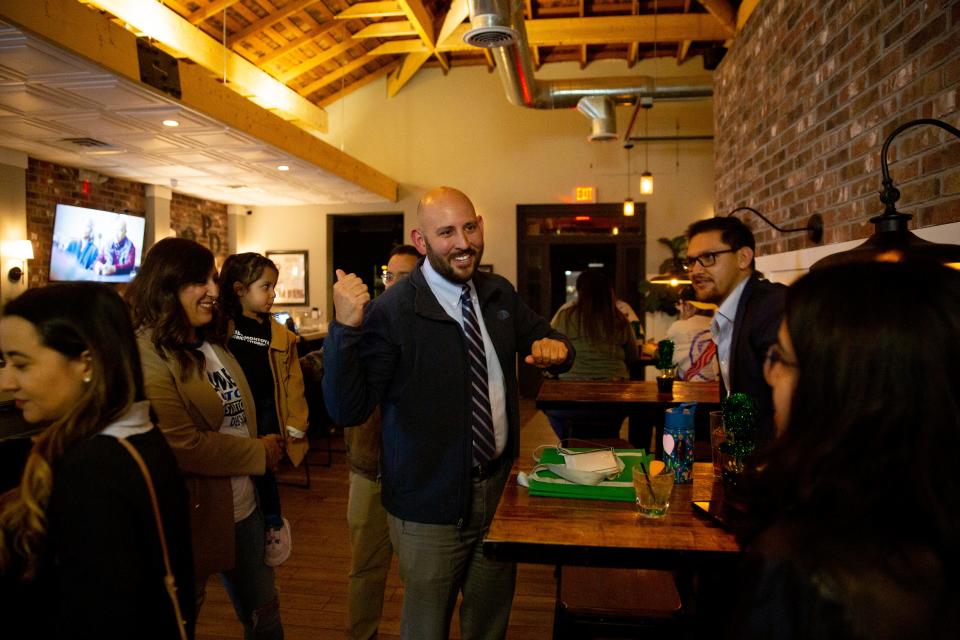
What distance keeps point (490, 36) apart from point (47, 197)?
Result: 533 cm

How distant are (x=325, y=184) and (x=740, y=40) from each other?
17.7 feet

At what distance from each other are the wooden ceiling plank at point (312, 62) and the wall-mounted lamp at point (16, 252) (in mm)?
3706

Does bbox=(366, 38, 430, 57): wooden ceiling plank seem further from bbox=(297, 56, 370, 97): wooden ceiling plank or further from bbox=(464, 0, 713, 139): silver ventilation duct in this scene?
bbox=(464, 0, 713, 139): silver ventilation duct

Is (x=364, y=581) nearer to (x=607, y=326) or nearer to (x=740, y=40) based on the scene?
(x=607, y=326)

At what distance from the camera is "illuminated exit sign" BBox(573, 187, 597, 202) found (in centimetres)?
960

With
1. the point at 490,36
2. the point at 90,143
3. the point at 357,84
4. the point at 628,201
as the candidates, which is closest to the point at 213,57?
the point at 90,143

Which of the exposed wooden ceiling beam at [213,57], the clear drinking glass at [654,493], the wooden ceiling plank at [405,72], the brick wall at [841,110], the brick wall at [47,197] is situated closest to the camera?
the clear drinking glass at [654,493]

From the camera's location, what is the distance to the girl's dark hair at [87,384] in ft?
3.35

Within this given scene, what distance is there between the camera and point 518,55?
247 inches

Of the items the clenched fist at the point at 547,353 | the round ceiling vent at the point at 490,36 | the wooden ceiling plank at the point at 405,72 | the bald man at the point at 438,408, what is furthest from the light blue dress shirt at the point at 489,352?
the wooden ceiling plank at the point at 405,72

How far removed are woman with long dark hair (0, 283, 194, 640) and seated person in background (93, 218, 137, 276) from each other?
7.26 metres

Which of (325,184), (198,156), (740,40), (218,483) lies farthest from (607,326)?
(325,184)

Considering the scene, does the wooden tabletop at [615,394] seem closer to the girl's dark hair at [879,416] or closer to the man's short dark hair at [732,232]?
the man's short dark hair at [732,232]

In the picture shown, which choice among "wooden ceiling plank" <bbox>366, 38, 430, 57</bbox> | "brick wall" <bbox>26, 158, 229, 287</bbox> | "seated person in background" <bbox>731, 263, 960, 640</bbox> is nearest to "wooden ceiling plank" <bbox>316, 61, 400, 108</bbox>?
"wooden ceiling plank" <bbox>366, 38, 430, 57</bbox>
